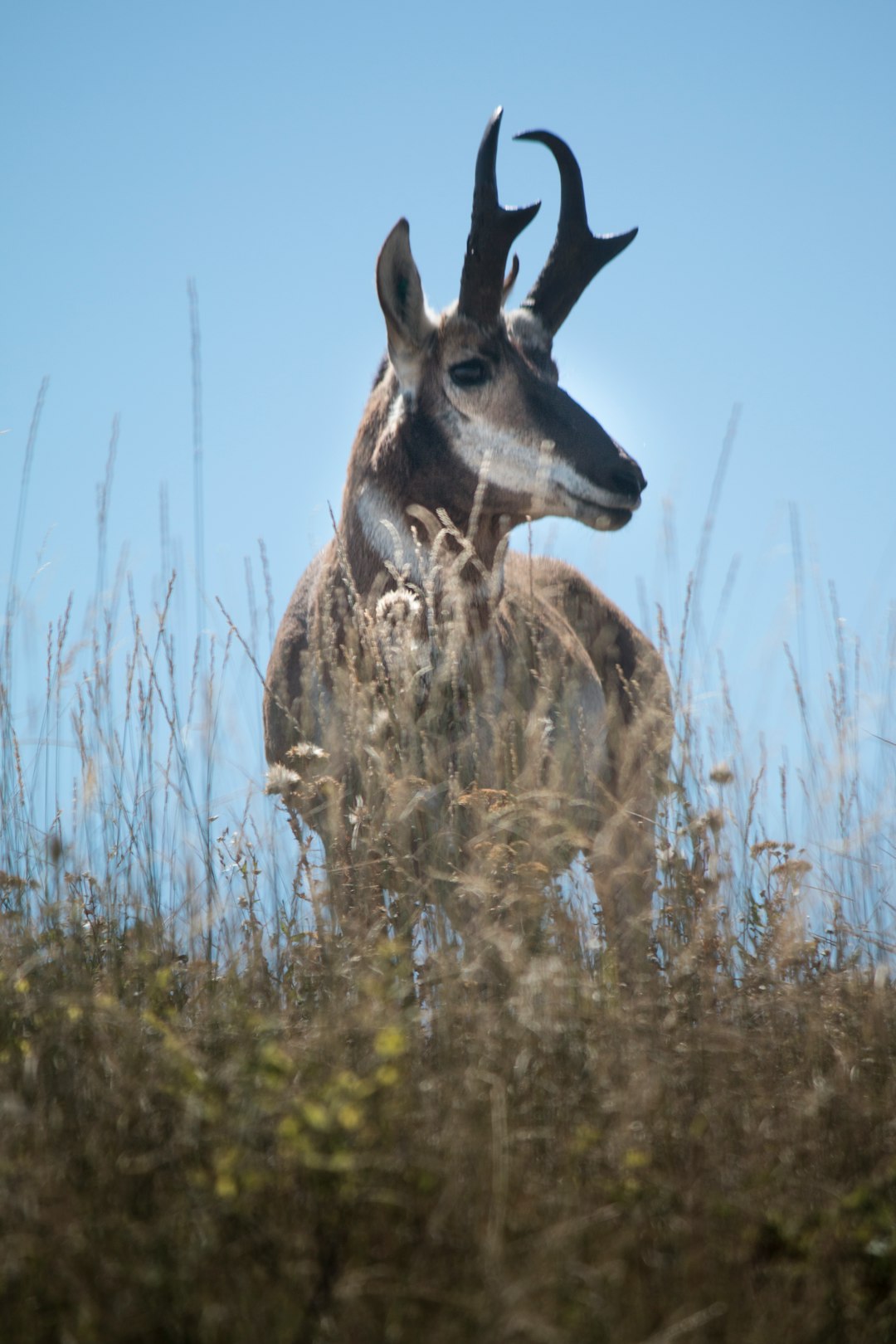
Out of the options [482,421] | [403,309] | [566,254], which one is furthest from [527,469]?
[566,254]

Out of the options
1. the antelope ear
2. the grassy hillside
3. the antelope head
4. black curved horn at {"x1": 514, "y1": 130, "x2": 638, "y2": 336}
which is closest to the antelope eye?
the antelope head

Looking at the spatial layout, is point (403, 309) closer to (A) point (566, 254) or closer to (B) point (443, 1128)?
(A) point (566, 254)

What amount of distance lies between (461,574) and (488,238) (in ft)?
4.30

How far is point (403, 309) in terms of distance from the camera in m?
4.39

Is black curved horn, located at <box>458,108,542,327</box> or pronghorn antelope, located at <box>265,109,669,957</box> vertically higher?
black curved horn, located at <box>458,108,542,327</box>

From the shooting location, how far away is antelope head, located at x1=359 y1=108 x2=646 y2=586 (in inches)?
166

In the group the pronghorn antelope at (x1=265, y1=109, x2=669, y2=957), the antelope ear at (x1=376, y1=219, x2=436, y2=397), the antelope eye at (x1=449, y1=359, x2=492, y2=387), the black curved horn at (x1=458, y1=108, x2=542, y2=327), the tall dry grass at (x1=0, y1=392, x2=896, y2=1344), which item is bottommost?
the tall dry grass at (x1=0, y1=392, x2=896, y2=1344)

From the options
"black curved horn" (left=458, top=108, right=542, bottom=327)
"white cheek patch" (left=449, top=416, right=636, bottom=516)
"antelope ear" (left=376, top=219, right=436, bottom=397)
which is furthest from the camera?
"black curved horn" (left=458, top=108, right=542, bottom=327)

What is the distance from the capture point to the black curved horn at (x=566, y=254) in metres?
4.82

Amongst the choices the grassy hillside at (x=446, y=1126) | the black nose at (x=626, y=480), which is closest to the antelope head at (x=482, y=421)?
the black nose at (x=626, y=480)

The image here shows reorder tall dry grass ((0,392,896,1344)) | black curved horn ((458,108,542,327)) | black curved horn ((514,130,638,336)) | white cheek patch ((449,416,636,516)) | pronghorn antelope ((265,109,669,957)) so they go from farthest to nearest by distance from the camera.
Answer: black curved horn ((514,130,638,336)) → black curved horn ((458,108,542,327)) → white cheek patch ((449,416,636,516)) → pronghorn antelope ((265,109,669,957)) → tall dry grass ((0,392,896,1344))

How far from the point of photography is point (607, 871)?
4797 mm

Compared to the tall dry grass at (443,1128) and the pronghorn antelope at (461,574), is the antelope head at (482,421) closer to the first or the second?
the pronghorn antelope at (461,574)

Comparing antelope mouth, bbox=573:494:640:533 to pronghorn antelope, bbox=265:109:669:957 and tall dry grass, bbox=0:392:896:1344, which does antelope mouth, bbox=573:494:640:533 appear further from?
tall dry grass, bbox=0:392:896:1344
